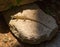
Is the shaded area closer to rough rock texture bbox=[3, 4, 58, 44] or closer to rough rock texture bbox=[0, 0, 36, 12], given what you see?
rough rock texture bbox=[3, 4, 58, 44]

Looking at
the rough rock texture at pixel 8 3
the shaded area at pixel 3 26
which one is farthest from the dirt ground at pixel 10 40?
the rough rock texture at pixel 8 3

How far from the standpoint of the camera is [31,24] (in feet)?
9.12

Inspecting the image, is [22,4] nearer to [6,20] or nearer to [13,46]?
[6,20]

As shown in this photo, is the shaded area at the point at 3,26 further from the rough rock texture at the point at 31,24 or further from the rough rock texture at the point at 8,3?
the rough rock texture at the point at 8,3

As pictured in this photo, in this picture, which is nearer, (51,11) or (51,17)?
(51,17)

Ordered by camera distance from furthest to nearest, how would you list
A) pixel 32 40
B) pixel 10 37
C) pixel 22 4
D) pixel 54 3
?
pixel 54 3, pixel 22 4, pixel 10 37, pixel 32 40

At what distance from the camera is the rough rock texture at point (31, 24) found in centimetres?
265

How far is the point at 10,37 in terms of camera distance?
9.29 ft

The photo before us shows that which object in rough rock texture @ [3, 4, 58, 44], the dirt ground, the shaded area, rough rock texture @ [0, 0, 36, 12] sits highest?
rough rock texture @ [0, 0, 36, 12]

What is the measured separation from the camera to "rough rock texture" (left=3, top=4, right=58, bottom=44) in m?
2.65

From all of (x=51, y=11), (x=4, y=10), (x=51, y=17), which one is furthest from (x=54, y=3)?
(x=4, y=10)

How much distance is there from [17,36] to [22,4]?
601mm

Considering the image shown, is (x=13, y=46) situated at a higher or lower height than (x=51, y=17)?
lower

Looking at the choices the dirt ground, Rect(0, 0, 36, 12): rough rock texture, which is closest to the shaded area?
the dirt ground
